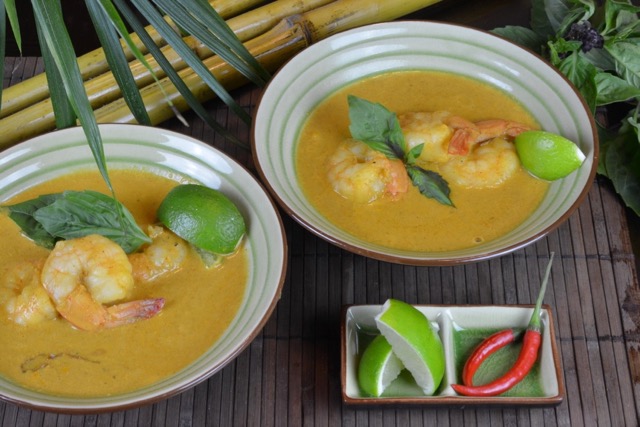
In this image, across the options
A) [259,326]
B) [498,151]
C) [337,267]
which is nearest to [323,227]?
[337,267]

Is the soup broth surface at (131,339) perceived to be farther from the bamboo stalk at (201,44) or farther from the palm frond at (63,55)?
the bamboo stalk at (201,44)

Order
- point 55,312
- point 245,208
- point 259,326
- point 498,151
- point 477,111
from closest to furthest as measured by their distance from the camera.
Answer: point 259,326 < point 55,312 < point 245,208 < point 498,151 < point 477,111

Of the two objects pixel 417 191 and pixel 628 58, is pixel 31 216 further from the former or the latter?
pixel 628 58

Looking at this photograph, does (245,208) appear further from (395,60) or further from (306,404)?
(395,60)

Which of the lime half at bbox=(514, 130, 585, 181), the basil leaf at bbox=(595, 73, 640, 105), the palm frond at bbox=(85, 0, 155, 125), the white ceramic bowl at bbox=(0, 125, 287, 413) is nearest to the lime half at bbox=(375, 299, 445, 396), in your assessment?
the white ceramic bowl at bbox=(0, 125, 287, 413)

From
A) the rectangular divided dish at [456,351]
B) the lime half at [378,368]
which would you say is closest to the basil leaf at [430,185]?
the rectangular divided dish at [456,351]

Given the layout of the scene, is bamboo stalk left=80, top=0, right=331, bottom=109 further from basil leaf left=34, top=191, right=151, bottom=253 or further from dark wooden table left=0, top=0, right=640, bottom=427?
basil leaf left=34, top=191, right=151, bottom=253
